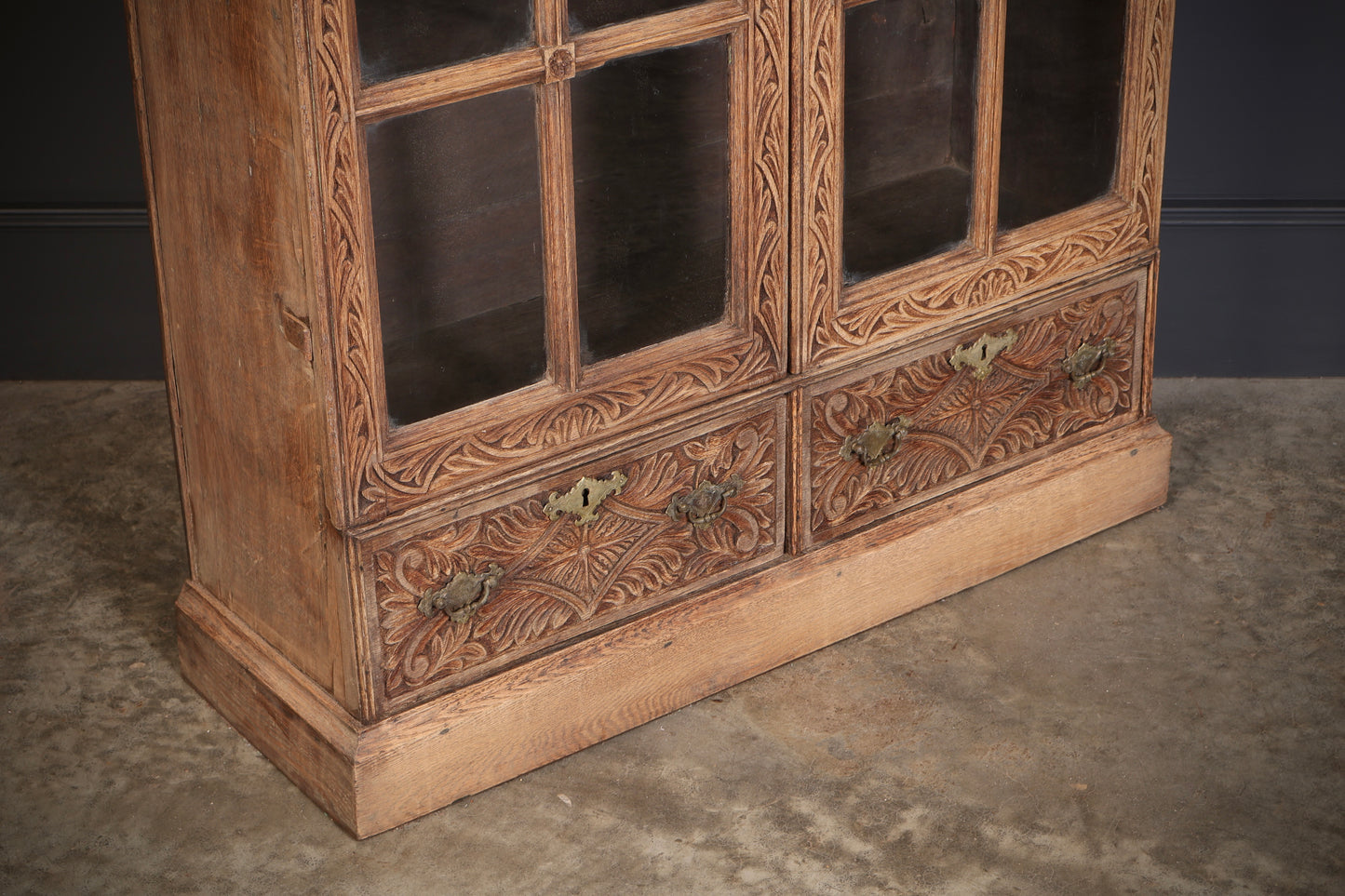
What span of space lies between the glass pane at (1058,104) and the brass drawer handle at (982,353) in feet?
0.58

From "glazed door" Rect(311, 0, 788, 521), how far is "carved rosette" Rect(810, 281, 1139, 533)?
9.2 inches

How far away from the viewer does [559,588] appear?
2521mm

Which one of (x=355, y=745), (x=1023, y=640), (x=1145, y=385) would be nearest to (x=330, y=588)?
(x=355, y=745)

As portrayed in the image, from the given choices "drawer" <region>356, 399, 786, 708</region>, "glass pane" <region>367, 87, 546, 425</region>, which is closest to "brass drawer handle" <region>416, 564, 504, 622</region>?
"drawer" <region>356, 399, 786, 708</region>

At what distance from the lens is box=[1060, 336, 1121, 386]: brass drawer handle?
2979 mm

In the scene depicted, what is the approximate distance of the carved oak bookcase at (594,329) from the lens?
7.25 ft

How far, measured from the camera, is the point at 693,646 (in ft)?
8.75

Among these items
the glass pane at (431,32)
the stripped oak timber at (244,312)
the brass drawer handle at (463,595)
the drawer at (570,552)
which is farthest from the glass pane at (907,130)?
the stripped oak timber at (244,312)

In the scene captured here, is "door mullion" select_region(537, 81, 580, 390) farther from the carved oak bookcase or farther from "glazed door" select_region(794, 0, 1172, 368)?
"glazed door" select_region(794, 0, 1172, 368)

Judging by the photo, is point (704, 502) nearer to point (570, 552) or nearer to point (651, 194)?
point (570, 552)

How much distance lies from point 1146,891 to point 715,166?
1.11 metres

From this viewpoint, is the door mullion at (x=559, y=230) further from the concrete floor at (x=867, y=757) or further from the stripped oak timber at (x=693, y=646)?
the concrete floor at (x=867, y=757)

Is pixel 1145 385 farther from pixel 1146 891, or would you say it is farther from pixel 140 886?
pixel 140 886

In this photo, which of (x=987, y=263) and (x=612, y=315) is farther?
(x=987, y=263)
